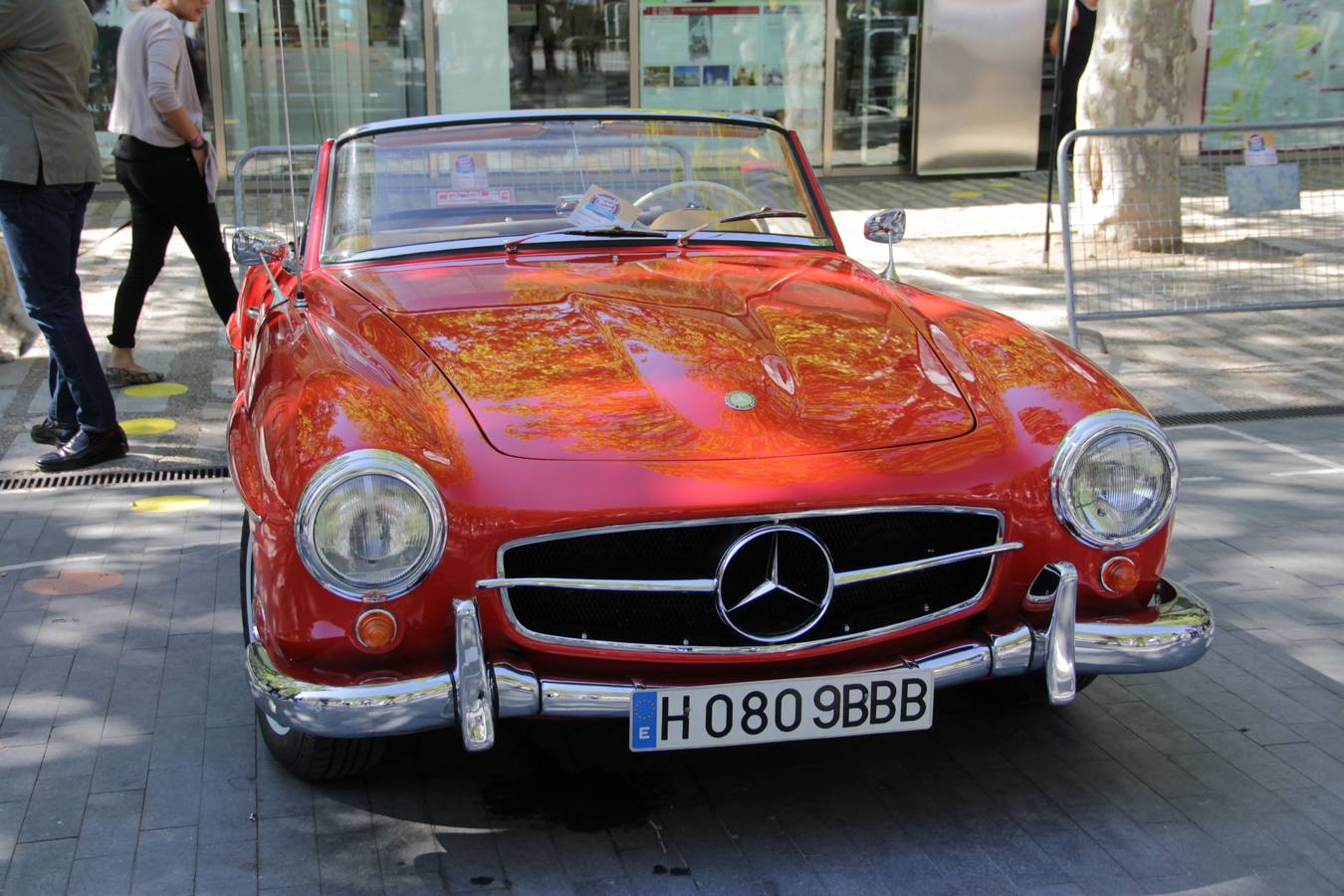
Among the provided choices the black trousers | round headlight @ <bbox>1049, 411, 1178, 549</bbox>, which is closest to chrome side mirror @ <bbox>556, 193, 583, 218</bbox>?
round headlight @ <bbox>1049, 411, 1178, 549</bbox>

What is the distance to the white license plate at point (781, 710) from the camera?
2.86 metres

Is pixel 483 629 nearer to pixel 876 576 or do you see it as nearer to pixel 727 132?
pixel 876 576

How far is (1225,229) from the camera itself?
752 cm

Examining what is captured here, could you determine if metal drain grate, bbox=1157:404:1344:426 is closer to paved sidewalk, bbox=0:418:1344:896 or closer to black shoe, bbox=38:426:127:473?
paved sidewalk, bbox=0:418:1344:896

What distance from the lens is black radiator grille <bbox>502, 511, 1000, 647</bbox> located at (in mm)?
2904

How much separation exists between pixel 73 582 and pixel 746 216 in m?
2.44

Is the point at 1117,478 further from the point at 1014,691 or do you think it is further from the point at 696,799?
the point at 696,799

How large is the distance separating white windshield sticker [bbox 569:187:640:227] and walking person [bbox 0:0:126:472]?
234cm

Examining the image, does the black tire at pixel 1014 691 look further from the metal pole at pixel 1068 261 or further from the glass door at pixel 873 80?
the glass door at pixel 873 80

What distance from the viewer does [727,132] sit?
4.77 m

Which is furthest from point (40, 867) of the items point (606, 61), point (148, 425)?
point (606, 61)

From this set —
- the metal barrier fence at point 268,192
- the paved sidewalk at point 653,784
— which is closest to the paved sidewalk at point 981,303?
the metal barrier fence at point 268,192

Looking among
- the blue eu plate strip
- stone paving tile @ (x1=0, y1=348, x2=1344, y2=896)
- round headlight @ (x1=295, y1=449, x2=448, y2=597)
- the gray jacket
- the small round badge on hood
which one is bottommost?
stone paving tile @ (x1=0, y1=348, x2=1344, y2=896)

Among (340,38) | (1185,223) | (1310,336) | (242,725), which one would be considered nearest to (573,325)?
(242,725)
